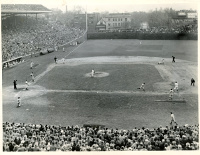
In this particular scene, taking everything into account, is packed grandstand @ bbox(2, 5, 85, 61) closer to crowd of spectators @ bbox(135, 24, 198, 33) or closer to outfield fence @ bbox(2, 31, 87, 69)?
outfield fence @ bbox(2, 31, 87, 69)

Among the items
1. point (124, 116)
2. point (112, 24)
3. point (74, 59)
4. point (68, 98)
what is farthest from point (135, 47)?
point (124, 116)

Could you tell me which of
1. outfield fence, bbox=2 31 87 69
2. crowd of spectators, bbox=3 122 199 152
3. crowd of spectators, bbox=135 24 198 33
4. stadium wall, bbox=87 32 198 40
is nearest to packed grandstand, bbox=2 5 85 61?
outfield fence, bbox=2 31 87 69

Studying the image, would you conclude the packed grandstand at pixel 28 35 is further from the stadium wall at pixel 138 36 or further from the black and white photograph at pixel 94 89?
the stadium wall at pixel 138 36

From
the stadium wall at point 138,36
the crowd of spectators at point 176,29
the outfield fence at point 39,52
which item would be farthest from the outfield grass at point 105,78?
the stadium wall at point 138,36

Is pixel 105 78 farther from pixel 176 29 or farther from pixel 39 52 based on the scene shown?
pixel 176 29

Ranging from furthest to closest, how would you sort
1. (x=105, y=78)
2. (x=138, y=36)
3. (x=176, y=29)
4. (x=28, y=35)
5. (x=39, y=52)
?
(x=138, y=36), (x=176, y=29), (x=28, y=35), (x=39, y=52), (x=105, y=78)

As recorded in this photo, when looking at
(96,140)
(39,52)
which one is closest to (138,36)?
(39,52)
